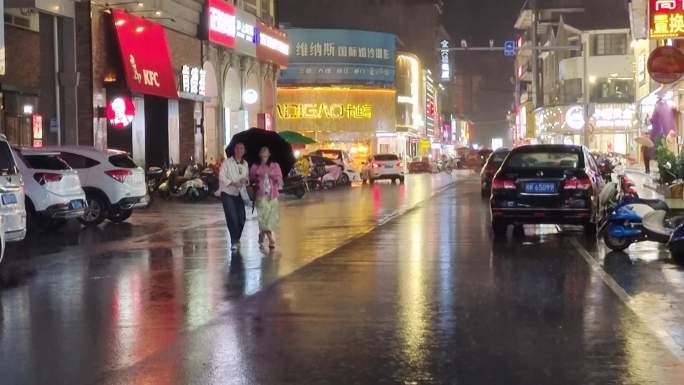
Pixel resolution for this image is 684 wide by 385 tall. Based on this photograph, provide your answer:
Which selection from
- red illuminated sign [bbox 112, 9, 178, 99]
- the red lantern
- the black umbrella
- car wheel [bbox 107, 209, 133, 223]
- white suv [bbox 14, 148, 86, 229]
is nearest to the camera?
the black umbrella

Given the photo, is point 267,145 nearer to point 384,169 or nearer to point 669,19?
point 669,19

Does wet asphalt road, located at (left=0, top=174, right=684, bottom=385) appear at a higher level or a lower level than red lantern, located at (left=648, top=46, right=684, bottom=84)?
lower

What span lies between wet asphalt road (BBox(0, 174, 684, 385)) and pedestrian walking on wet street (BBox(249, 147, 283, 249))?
19.8 inches

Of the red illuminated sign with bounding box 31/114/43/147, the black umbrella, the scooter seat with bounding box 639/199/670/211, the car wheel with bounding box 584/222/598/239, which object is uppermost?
the red illuminated sign with bounding box 31/114/43/147

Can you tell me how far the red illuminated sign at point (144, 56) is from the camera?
2830 centimetres

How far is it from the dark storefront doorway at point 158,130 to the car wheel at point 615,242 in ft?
75.3

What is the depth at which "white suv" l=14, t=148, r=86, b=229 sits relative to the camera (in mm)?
16547

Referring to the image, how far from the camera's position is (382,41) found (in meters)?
67.4

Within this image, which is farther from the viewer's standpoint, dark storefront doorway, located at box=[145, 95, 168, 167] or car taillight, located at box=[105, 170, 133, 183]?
dark storefront doorway, located at box=[145, 95, 168, 167]

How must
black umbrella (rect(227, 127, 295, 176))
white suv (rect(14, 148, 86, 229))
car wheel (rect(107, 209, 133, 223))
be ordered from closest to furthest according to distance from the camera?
black umbrella (rect(227, 127, 295, 176)), white suv (rect(14, 148, 86, 229)), car wheel (rect(107, 209, 133, 223))

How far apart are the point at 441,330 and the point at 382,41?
60605 millimetres

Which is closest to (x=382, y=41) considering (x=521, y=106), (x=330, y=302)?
(x=521, y=106)

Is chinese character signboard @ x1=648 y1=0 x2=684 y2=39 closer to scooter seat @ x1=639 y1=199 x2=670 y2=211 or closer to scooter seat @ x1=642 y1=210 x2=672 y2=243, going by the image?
scooter seat @ x1=639 y1=199 x2=670 y2=211

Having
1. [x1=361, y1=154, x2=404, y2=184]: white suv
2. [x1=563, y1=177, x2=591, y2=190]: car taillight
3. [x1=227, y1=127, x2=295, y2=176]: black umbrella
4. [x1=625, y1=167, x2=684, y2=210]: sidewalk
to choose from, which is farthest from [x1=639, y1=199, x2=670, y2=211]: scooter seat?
[x1=361, y1=154, x2=404, y2=184]: white suv
